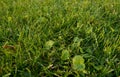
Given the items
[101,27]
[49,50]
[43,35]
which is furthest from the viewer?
[101,27]

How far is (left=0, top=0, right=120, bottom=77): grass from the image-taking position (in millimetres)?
1691

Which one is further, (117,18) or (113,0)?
(113,0)

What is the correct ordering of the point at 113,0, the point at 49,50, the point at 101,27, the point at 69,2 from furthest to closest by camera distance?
the point at 113,0
the point at 69,2
the point at 101,27
the point at 49,50

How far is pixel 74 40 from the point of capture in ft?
6.57

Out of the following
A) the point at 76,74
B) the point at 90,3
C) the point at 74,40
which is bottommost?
the point at 76,74

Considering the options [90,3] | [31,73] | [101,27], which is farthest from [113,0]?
[31,73]

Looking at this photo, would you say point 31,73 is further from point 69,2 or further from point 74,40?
point 69,2

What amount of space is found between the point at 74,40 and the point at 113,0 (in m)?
1.20

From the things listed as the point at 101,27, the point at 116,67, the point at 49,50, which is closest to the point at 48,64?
the point at 49,50

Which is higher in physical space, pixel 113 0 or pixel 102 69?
pixel 113 0

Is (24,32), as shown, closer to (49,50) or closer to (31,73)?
(49,50)

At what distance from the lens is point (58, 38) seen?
2037 mm

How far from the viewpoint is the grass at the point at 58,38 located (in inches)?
66.6

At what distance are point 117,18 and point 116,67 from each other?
903 mm
